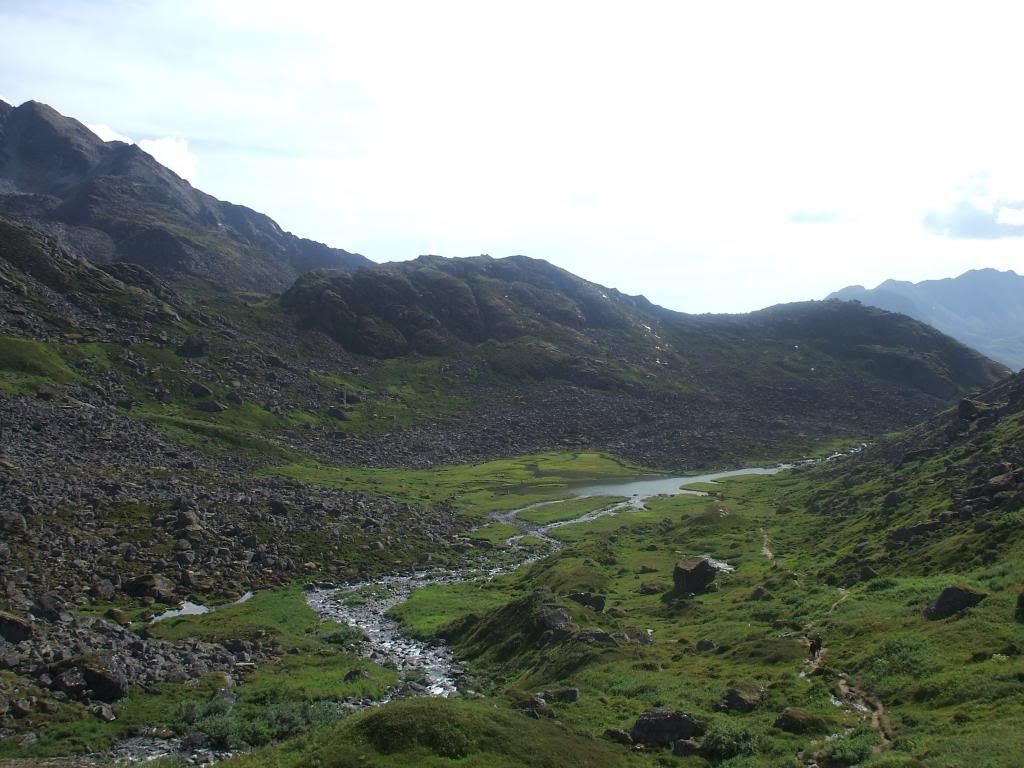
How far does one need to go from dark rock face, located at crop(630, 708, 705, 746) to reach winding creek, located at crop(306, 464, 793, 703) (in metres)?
16.5

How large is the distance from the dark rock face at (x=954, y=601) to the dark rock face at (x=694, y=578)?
28.1 metres

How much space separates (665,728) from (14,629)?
39687 mm

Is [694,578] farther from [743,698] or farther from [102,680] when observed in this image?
[102,680]

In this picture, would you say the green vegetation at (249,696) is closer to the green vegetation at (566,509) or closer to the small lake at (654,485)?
the green vegetation at (566,509)

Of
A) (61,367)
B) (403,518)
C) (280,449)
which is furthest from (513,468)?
(61,367)

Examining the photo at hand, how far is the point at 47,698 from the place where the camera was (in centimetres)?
3706

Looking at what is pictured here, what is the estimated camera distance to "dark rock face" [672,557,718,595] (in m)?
69.1

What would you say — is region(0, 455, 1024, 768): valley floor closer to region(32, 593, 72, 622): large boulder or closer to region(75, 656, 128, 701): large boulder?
region(75, 656, 128, 701): large boulder

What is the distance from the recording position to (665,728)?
34.4 metres

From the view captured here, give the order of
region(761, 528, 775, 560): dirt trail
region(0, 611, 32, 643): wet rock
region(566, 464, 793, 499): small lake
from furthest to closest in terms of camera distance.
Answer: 1. region(566, 464, 793, 499): small lake
2. region(761, 528, 775, 560): dirt trail
3. region(0, 611, 32, 643): wet rock

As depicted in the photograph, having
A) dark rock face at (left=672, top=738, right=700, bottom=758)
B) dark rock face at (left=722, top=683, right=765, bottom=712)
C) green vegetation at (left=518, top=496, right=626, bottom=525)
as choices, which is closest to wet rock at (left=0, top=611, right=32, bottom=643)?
dark rock face at (left=672, top=738, right=700, bottom=758)

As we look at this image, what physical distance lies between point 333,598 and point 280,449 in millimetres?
80755

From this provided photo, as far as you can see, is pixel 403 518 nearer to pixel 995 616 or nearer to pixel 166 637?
pixel 166 637

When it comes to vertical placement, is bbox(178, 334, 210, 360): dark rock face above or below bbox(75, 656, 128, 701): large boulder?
above
